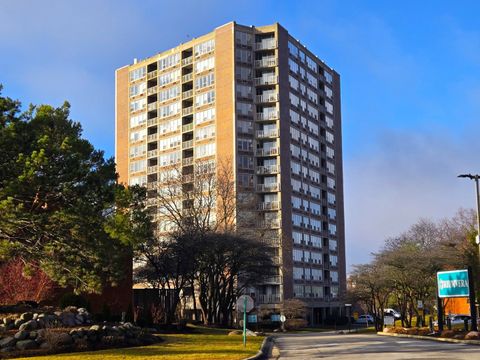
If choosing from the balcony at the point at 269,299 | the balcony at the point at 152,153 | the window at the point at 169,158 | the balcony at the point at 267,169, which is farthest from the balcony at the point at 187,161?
the balcony at the point at 269,299

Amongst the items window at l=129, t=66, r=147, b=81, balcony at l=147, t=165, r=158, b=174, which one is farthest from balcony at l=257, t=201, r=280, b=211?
window at l=129, t=66, r=147, b=81

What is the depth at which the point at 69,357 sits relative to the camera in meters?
21.7

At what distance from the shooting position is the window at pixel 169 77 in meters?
105

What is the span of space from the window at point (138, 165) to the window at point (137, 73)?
602 inches

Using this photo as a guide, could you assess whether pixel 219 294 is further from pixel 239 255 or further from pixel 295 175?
pixel 295 175

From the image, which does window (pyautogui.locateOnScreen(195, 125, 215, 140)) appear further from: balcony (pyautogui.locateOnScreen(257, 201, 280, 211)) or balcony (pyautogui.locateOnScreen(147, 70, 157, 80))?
balcony (pyautogui.locateOnScreen(147, 70, 157, 80))

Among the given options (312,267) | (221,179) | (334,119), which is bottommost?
(312,267)

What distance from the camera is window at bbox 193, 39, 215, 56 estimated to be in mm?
101625

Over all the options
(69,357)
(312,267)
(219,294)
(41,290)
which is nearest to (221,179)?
(219,294)

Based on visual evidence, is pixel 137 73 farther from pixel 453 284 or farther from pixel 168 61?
pixel 453 284

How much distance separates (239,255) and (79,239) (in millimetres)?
32928

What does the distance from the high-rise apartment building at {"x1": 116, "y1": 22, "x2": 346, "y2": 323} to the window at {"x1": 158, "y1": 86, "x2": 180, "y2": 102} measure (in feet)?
0.61

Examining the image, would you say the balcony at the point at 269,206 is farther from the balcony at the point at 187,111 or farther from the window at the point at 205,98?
the balcony at the point at 187,111

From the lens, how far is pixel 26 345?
23.8 meters
